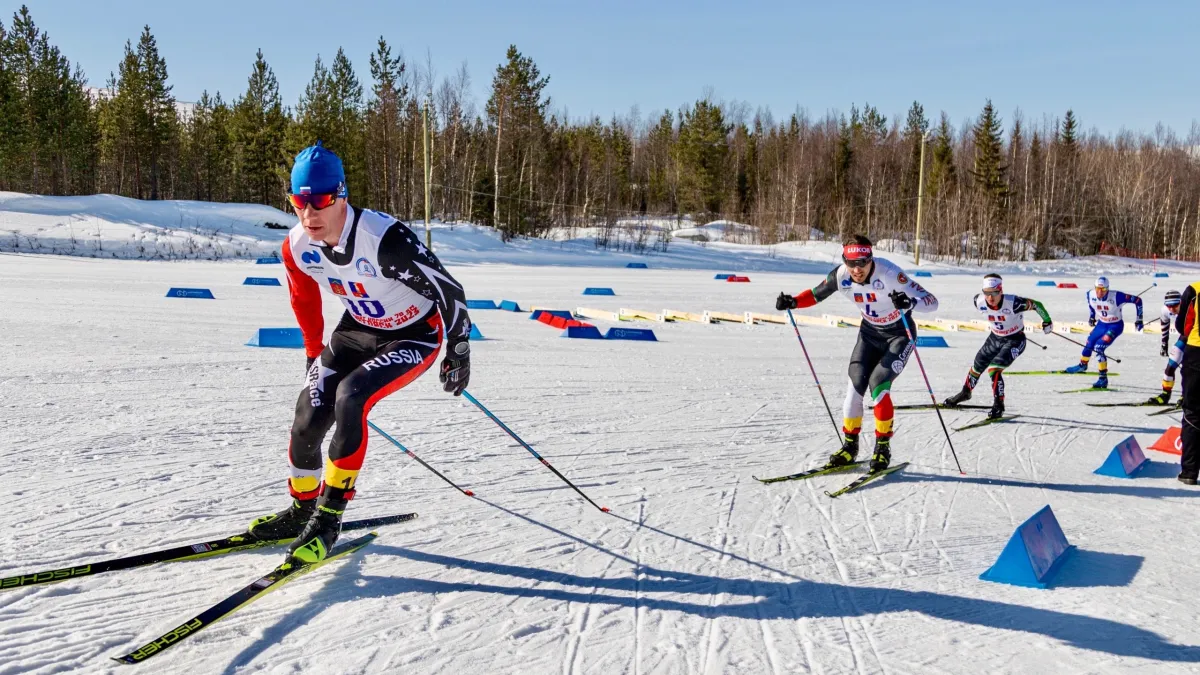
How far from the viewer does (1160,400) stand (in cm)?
996

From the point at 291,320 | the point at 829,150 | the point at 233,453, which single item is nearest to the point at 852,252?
the point at 233,453

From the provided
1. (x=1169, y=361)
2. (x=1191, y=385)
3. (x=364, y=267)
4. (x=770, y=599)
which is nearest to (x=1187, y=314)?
(x=1191, y=385)

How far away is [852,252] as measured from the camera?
622 cm

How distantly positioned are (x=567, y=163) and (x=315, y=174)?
6498 cm

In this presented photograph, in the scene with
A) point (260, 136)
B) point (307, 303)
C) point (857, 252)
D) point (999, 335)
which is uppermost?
point (260, 136)

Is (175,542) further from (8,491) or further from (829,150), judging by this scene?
(829,150)

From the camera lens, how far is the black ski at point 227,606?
9.62ft

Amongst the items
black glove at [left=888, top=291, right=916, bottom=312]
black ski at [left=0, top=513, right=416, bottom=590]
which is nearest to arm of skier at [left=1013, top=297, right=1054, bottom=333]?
black glove at [left=888, top=291, right=916, bottom=312]

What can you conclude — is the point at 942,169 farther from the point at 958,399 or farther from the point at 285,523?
the point at 285,523

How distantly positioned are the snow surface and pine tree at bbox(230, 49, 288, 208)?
40.2 meters

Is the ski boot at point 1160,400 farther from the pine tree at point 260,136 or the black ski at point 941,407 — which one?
the pine tree at point 260,136

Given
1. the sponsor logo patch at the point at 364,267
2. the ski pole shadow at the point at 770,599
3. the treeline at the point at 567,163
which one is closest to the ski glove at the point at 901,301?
the ski pole shadow at the point at 770,599

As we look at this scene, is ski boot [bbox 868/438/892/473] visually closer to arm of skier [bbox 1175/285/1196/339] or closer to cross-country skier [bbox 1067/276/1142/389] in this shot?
arm of skier [bbox 1175/285/1196/339]

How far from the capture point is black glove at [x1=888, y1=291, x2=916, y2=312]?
6.19 m
